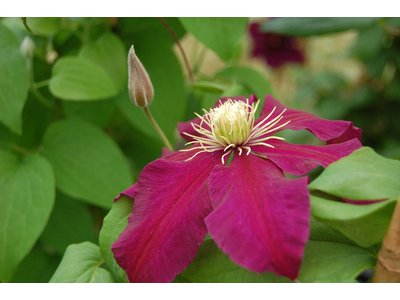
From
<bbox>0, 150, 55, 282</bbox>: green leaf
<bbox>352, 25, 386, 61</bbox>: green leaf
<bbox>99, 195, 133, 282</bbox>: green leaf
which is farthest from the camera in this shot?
<bbox>352, 25, 386, 61</bbox>: green leaf

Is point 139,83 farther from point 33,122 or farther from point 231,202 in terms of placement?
point 33,122

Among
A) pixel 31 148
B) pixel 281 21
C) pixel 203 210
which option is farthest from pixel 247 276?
pixel 281 21

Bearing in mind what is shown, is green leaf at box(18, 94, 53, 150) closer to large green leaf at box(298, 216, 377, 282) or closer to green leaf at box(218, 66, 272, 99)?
green leaf at box(218, 66, 272, 99)

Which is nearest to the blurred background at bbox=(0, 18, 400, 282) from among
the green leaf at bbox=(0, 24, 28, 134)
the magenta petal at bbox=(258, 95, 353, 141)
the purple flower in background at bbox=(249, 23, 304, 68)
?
the green leaf at bbox=(0, 24, 28, 134)

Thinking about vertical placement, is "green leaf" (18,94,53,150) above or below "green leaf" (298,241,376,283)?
below

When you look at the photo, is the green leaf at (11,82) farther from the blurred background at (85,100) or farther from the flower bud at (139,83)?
the flower bud at (139,83)

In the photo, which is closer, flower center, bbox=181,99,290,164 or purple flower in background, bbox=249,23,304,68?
flower center, bbox=181,99,290,164

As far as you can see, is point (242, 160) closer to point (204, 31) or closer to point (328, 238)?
point (328, 238)
